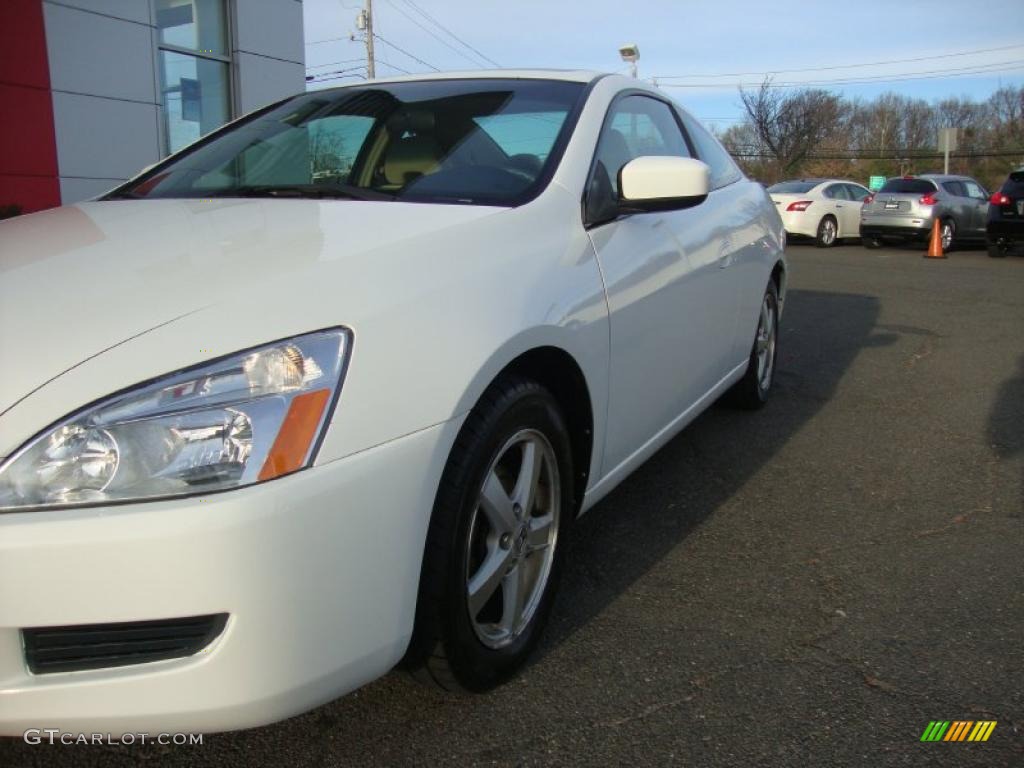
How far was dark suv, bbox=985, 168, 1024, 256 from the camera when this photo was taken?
49.3 ft

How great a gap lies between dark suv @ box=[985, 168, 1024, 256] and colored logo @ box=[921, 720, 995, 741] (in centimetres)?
1526

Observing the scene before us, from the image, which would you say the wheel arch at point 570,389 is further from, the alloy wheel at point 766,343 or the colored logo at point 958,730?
the alloy wheel at point 766,343

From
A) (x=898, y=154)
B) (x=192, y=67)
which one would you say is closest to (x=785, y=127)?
(x=898, y=154)

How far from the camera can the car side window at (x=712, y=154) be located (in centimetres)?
405

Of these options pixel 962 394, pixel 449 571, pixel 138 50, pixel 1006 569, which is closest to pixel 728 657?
pixel 449 571

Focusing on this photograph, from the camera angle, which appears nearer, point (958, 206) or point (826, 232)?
point (958, 206)

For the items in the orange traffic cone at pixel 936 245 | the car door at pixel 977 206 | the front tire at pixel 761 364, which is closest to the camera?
the front tire at pixel 761 364

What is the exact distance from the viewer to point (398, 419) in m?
1.71

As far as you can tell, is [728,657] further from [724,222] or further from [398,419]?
[724,222]

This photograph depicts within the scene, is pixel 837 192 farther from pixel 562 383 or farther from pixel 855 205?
pixel 562 383

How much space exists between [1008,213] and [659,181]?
49.2 ft

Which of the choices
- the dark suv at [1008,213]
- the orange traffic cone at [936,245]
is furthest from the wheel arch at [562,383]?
the dark suv at [1008,213]

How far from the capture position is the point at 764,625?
2.56 metres

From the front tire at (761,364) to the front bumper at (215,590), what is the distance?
10.7ft
